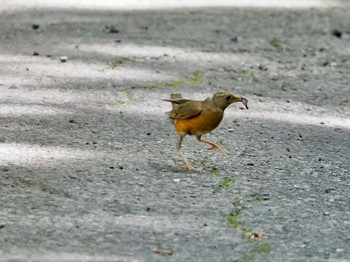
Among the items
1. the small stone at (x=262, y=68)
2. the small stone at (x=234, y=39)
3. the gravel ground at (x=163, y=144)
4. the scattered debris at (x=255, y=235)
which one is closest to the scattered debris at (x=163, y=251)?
the gravel ground at (x=163, y=144)

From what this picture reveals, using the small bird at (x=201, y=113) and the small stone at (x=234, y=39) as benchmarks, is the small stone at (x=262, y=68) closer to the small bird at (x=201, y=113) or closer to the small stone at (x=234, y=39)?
the small stone at (x=234, y=39)

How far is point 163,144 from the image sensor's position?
552 cm

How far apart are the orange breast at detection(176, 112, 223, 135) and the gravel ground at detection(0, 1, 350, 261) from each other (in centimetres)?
22

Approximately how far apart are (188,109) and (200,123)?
0.28 feet

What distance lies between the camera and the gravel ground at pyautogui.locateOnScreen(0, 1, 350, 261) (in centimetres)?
399

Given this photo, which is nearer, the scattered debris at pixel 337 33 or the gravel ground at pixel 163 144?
the gravel ground at pixel 163 144

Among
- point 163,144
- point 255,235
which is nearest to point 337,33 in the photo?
point 163,144

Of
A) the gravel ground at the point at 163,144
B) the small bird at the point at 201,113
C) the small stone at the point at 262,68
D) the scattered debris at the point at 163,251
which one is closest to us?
the scattered debris at the point at 163,251

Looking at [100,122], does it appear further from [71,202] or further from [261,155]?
[71,202]

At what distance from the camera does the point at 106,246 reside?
3824mm

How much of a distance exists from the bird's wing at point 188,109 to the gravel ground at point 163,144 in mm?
295

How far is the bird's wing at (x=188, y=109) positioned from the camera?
188 inches

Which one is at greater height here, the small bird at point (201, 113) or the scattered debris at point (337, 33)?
the small bird at point (201, 113)

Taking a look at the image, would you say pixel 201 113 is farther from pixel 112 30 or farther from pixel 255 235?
pixel 112 30
